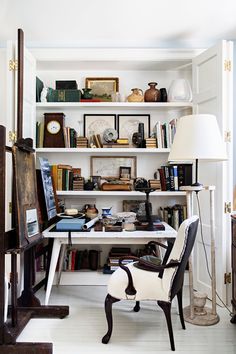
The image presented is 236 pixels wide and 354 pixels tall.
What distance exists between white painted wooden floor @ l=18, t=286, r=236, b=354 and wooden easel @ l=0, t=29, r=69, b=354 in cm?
8

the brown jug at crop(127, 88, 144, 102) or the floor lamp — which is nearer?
the floor lamp

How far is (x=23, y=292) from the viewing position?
288 cm

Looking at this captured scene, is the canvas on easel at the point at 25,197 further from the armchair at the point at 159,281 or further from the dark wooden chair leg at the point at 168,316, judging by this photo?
the dark wooden chair leg at the point at 168,316

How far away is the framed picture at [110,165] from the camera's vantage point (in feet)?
12.6

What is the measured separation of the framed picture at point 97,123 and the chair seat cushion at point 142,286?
1860mm

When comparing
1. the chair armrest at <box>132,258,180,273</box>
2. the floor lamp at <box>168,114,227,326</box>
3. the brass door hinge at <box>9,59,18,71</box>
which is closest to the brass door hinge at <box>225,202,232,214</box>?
the floor lamp at <box>168,114,227,326</box>

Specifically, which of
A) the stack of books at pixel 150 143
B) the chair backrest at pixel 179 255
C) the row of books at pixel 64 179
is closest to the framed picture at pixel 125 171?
the stack of books at pixel 150 143

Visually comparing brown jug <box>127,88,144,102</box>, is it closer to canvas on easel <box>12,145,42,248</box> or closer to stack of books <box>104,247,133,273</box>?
canvas on easel <box>12,145,42,248</box>

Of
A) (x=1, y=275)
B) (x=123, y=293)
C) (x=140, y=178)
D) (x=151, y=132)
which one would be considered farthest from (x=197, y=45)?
(x=1, y=275)

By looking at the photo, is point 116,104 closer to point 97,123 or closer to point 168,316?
point 97,123

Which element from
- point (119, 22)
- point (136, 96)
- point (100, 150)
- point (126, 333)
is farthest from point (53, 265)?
point (119, 22)

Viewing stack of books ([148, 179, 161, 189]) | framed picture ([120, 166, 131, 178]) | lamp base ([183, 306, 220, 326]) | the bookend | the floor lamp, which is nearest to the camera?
the bookend

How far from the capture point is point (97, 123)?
3848mm

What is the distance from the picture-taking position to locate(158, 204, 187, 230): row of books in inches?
142
